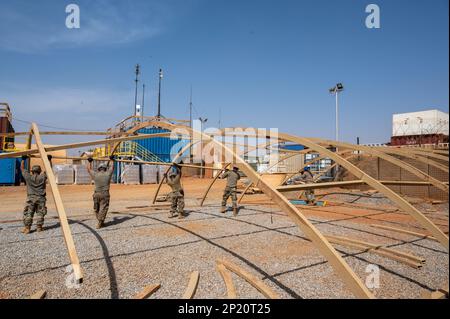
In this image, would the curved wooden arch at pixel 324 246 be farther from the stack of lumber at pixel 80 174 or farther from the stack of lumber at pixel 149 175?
the stack of lumber at pixel 80 174

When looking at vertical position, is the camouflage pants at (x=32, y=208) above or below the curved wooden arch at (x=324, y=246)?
below

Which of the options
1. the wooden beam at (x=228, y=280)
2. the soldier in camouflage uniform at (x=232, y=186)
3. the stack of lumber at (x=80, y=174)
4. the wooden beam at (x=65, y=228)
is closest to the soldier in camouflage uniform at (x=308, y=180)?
the soldier in camouflage uniform at (x=232, y=186)

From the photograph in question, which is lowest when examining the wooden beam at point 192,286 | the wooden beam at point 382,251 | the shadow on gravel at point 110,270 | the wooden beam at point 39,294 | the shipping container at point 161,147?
the shadow on gravel at point 110,270

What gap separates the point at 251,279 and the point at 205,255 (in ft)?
5.73

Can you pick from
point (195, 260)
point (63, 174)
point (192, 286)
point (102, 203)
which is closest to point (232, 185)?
point (102, 203)

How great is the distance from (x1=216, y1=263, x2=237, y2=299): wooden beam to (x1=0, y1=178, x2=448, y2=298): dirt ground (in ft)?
0.40

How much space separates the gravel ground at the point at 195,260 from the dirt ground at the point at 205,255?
18 mm

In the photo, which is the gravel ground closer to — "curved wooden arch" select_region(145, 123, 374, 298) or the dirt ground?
the dirt ground

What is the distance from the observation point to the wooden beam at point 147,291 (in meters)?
4.25

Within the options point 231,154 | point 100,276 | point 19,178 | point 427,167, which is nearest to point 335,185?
point 231,154

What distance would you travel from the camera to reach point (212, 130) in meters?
8.34

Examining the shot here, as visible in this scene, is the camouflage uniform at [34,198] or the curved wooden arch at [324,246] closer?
the curved wooden arch at [324,246]

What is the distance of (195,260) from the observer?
6.05 m

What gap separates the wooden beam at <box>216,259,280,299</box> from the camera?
4344mm
